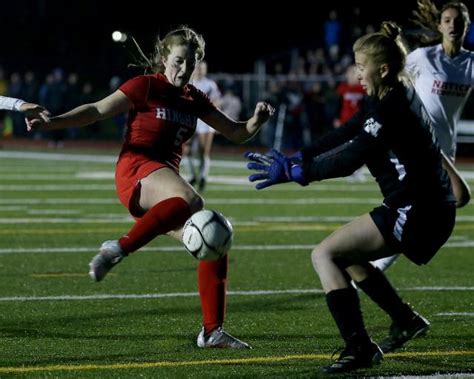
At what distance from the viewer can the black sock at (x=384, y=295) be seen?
626cm

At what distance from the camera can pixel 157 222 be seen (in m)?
6.57

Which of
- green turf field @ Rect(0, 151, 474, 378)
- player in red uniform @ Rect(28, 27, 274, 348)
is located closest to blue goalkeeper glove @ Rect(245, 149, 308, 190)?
player in red uniform @ Rect(28, 27, 274, 348)

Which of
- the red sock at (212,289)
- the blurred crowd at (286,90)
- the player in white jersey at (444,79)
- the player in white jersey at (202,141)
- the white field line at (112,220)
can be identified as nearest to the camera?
the red sock at (212,289)

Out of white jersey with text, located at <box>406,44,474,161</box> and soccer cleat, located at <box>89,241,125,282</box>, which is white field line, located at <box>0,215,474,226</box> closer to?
white jersey with text, located at <box>406,44,474,161</box>

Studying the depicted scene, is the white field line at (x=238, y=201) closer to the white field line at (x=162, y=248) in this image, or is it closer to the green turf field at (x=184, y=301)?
the green turf field at (x=184, y=301)

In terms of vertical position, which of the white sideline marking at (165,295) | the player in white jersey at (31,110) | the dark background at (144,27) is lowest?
the dark background at (144,27)

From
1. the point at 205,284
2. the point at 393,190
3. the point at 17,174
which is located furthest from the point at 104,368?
the point at 17,174

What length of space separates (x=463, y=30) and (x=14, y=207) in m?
8.37

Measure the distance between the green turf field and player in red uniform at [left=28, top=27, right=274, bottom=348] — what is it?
37 cm

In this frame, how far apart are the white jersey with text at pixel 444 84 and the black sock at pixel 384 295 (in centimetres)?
259

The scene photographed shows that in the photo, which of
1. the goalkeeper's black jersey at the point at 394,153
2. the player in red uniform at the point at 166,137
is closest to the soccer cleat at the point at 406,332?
the goalkeeper's black jersey at the point at 394,153

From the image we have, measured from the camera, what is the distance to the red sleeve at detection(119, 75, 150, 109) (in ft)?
22.9

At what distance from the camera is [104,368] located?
597 centimetres

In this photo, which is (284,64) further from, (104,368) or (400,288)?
(104,368)
